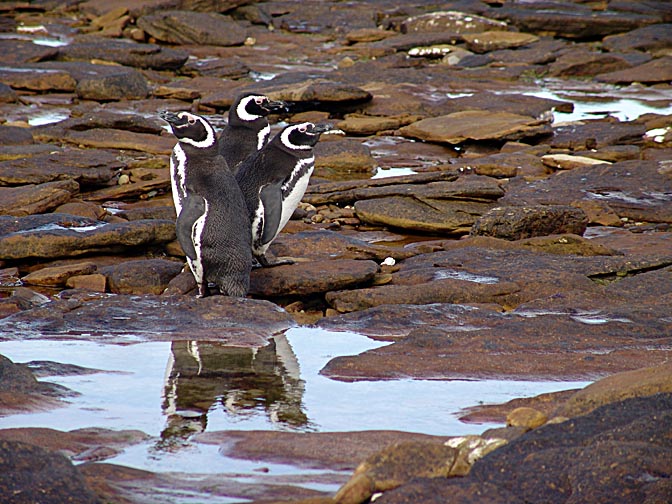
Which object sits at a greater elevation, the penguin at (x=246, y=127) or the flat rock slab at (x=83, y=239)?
the penguin at (x=246, y=127)

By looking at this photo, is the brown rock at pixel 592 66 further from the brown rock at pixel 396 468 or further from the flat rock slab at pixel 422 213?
the brown rock at pixel 396 468

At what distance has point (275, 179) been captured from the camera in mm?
6766

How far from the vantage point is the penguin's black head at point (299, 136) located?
6.82 metres

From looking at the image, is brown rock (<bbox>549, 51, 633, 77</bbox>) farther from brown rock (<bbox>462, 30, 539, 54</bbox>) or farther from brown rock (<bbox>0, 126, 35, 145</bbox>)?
brown rock (<bbox>0, 126, 35, 145</bbox>)

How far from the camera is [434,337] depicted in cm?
505

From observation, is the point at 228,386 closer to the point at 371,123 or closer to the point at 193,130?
the point at 193,130

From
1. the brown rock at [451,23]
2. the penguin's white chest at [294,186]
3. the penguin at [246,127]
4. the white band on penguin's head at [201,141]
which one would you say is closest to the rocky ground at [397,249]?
the penguin's white chest at [294,186]

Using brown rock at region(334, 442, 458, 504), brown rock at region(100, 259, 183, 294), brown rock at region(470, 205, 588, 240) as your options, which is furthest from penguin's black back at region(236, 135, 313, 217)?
brown rock at region(334, 442, 458, 504)

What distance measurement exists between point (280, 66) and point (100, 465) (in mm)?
14296

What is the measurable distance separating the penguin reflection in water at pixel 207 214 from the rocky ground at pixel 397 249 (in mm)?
302

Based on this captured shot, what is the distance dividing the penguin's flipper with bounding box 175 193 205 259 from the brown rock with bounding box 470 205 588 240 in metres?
2.54

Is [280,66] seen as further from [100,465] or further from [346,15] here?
[100,465]

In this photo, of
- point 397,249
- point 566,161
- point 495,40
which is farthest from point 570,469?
point 495,40

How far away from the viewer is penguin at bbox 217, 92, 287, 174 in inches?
280
